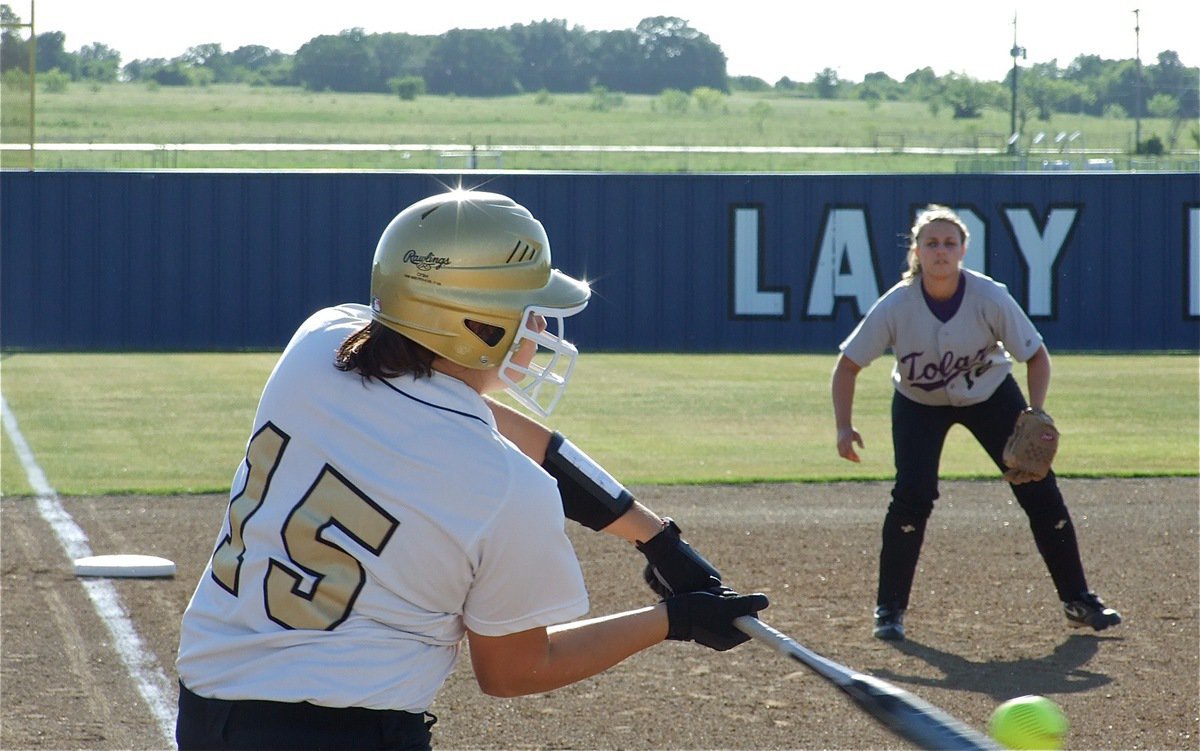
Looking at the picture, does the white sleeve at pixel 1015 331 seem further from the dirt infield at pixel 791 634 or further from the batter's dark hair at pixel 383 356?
the batter's dark hair at pixel 383 356

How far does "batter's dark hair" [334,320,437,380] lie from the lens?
2.75 metres

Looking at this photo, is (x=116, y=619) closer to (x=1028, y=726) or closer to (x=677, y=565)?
(x=677, y=565)

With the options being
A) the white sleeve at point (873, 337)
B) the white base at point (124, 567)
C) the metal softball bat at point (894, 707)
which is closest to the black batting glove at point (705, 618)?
the metal softball bat at point (894, 707)

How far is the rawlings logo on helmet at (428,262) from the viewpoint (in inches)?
110

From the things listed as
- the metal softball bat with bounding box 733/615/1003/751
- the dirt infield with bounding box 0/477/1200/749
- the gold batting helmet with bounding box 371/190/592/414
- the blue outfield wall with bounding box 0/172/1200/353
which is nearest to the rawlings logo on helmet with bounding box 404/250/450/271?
the gold batting helmet with bounding box 371/190/592/414

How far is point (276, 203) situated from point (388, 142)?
33.8 m

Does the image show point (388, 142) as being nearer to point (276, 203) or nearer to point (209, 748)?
point (276, 203)

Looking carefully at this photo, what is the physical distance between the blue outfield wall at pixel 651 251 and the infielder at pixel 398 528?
21672 mm

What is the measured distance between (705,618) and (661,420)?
12.1m

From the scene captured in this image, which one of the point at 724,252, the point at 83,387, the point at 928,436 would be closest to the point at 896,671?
the point at 928,436

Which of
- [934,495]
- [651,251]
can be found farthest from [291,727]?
[651,251]

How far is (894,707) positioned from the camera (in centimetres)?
302

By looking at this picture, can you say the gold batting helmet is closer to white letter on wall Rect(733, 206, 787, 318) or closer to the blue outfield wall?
the blue outfield wall

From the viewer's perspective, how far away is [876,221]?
24.8m
